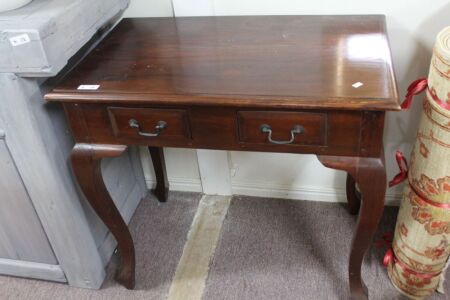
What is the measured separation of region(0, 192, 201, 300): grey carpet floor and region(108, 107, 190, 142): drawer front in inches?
23.3

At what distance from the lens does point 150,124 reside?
3.63ft

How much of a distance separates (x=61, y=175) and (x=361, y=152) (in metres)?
0.76

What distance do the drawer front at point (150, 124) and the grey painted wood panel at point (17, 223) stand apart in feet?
1.08

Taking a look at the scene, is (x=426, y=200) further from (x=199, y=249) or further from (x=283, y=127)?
(x=199, y=249)

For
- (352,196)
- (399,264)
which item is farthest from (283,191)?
(399,264)

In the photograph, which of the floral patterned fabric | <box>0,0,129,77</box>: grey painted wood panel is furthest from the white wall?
<box>0,0,129,77</box>: grey painted wood panel

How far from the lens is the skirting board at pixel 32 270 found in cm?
152

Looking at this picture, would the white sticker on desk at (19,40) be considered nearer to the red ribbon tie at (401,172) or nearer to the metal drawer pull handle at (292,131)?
the metal drawer pull handle at (292,131)

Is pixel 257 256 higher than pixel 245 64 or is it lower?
lower

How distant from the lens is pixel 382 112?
0.97 m

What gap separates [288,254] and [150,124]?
717 mm

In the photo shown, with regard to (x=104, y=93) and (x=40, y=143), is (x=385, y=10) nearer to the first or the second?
(x=104, y=93)

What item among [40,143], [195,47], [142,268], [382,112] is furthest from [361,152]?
[142,268]

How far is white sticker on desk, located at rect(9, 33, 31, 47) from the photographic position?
103cm
